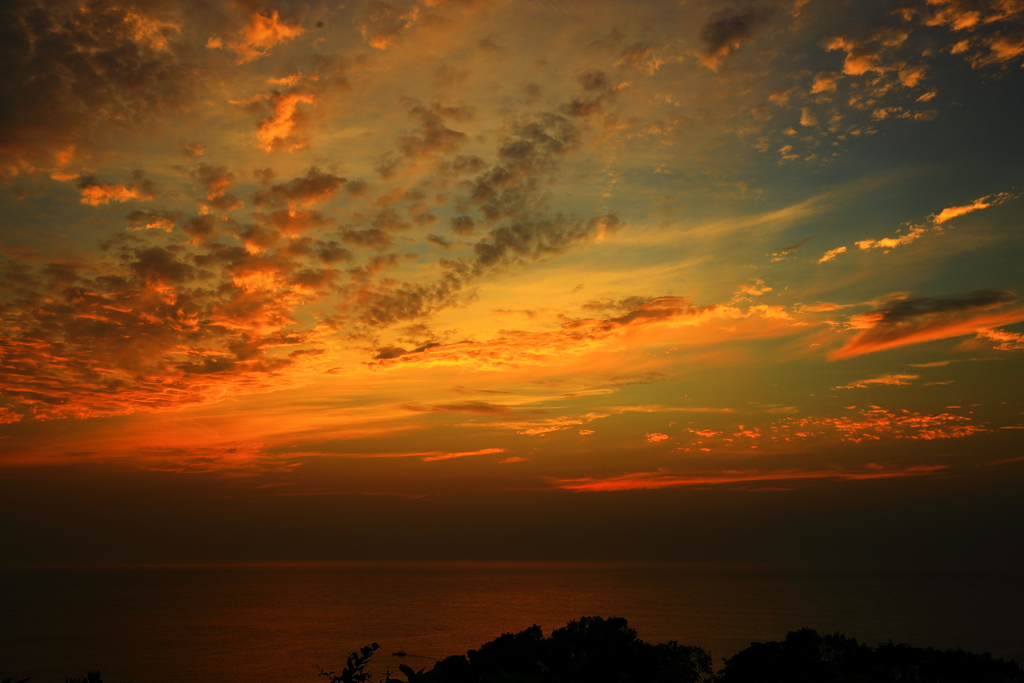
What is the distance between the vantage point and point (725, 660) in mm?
27547

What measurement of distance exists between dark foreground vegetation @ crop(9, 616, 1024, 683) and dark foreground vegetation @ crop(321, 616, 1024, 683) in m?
0.03

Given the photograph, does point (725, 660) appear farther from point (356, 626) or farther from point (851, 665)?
point (356, 626)

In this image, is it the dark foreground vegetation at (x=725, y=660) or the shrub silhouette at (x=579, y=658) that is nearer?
the dark foreground vegetation at (x=725, y=660)

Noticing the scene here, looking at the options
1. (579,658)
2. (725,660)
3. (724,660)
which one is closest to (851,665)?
(725,660)

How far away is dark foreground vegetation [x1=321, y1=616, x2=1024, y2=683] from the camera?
24.4 metres

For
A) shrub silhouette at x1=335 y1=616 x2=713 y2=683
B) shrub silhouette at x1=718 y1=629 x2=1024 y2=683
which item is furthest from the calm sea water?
shrub silhouette at x1=718 y1=629 x2=1024 y2=683

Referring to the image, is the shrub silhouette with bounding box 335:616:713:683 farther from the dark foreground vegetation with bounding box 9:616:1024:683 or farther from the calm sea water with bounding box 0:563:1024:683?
the calm sea water with bounding box 0:563:1024:683

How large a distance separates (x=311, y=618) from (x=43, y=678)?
219 feet

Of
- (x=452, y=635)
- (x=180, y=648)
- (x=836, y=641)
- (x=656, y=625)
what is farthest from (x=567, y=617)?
(x=836, y=641)

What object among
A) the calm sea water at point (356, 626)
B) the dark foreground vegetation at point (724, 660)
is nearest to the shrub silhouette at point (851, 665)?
the dark foreground vegetation at point (724, 660)

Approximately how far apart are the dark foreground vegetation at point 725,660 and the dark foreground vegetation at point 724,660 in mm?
34

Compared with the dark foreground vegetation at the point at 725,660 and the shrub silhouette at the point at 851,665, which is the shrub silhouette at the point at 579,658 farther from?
the shrub silhouette at the point at 851,665

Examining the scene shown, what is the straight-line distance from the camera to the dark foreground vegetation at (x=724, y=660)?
24391 mm

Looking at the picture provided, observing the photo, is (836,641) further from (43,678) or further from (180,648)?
(180,648)
